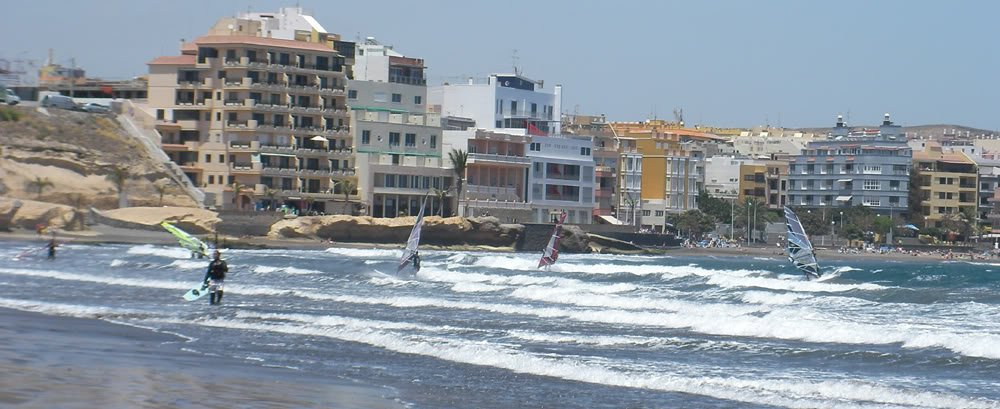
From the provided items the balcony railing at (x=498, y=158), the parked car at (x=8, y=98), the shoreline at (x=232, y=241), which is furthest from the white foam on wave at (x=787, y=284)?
the parked car at (x=8, y=98)

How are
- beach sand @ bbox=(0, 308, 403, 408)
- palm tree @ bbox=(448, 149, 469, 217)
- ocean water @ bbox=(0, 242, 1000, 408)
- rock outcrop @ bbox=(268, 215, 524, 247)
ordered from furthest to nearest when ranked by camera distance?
palm tree @ bbox=(448, 149, 469, 217), rock outcrop @ bbox=(268, 215, 524, 247), ocean water @ bbox=(0, 242, 1000, 408), beach sand @ bbox=(0, 308, 403, 408)

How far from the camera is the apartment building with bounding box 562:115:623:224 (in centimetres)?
10519

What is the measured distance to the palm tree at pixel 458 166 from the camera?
86.0 metres

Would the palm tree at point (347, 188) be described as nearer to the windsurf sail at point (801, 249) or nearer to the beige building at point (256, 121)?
the beige building at point (256, 121)

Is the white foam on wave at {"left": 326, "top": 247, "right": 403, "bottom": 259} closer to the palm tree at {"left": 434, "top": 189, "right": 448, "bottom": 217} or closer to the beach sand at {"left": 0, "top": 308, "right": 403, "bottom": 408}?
the palm tree at {"left": 434, "top": 189, "right": 448, "bottom": 217}

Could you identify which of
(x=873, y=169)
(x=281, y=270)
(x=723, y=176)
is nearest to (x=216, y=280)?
(x=281, y=270)

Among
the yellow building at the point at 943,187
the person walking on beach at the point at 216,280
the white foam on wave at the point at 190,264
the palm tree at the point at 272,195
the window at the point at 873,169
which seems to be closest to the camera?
the person walking on beach at the point at 216,280

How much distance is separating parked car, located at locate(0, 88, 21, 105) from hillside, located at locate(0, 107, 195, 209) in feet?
11.3

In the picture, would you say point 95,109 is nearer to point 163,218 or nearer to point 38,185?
point 38,185

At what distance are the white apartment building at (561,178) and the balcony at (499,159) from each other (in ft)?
3.87

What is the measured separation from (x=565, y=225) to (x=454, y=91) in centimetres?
1684

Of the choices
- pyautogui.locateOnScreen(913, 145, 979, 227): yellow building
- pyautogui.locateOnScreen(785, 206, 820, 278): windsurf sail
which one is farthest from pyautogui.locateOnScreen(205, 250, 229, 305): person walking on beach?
pyautogui.locateOnScreen(913, 145, 979, 227): yellow building

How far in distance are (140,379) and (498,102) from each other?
83.7 meters

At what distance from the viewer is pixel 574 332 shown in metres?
25.6
